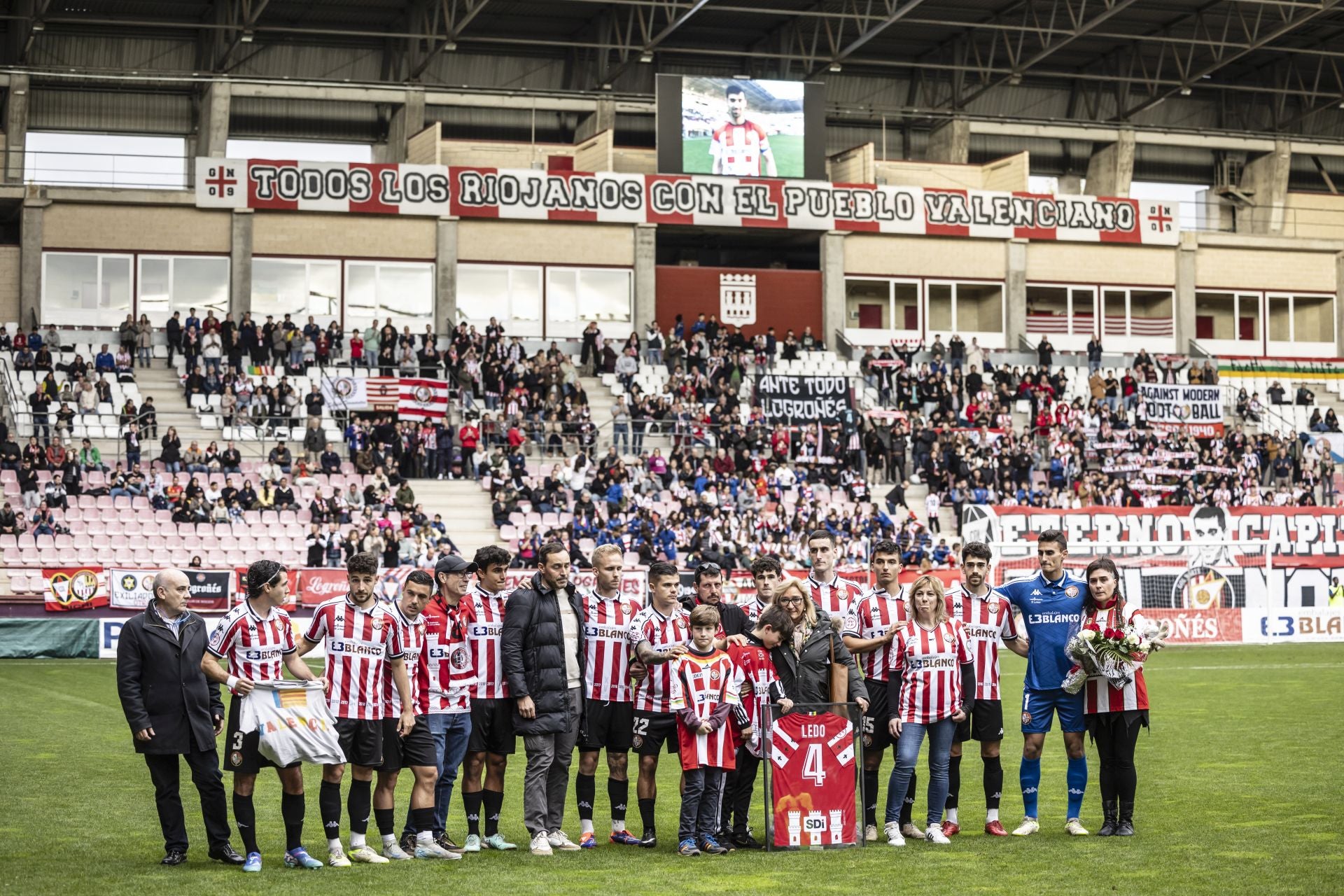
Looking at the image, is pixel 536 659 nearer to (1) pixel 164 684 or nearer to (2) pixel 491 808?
(2) pixel 491 808

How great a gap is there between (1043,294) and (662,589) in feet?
139

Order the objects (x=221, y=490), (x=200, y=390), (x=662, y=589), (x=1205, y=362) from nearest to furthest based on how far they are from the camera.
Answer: (x=662, y=589), (x=221, y=490), (x=200, y=390), (x=1205, y=362)

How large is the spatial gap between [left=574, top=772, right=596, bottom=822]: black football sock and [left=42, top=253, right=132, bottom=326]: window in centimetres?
3589

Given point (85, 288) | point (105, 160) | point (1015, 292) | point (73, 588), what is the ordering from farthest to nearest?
1. point (1015, 292)
2. point (105, 160)
3. point (85, 288)
4. point (73, 588)

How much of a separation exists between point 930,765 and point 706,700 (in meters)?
1.70

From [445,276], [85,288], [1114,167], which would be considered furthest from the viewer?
[1114,167]

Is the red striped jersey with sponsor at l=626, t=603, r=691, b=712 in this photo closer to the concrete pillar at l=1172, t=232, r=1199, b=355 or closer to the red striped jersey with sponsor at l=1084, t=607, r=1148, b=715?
the red striped jersey with sponsor at l=1084, t=607, r=1148, b=715

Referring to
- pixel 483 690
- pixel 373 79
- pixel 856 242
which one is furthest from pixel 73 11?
pixel 483 690

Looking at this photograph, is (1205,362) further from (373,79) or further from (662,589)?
(662,589)

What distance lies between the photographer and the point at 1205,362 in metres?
48.6

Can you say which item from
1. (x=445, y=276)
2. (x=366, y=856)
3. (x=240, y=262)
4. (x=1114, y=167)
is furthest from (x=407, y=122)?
(x=366, y=856)

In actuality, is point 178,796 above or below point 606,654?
below

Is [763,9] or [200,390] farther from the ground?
[763,9]

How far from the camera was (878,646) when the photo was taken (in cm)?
1177
